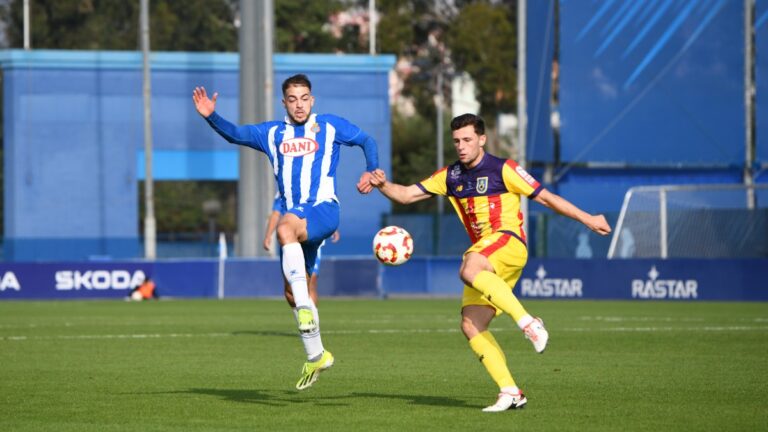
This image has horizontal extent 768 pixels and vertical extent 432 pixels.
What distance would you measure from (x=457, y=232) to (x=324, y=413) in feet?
102

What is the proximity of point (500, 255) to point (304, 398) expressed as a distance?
6.94 feet

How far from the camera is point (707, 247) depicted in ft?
110

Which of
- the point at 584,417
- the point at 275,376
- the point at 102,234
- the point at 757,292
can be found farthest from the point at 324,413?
the point at 102,234

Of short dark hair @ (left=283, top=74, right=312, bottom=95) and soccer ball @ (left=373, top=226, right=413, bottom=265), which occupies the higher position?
short dark hair @ (left=283, top=74, right=312, bottom=95)

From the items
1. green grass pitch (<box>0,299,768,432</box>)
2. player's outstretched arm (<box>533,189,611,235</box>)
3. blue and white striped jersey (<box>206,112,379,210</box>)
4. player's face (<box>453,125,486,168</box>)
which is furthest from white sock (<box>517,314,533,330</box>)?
blue and white striped jersey (<box>206,112,379,210</box>)

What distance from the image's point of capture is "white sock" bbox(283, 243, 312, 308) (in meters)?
10.9

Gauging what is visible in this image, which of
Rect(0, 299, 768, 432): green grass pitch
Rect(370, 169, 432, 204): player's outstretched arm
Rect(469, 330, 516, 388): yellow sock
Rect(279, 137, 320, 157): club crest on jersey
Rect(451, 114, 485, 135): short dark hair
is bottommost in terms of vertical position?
Rect(0, 299, 768, 432): green grass pitch

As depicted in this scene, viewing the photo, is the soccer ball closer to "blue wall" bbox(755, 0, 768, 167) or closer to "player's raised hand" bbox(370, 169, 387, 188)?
"player's raised hand" bbox(370, 169, 387, 188)

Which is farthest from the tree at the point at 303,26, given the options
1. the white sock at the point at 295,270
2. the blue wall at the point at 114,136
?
the white sock at the point at 295,270

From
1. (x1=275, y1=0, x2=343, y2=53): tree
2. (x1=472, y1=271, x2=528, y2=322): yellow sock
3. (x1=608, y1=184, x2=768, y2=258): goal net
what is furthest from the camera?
(x1=275, y1=0, x2=343, y2=53): tree

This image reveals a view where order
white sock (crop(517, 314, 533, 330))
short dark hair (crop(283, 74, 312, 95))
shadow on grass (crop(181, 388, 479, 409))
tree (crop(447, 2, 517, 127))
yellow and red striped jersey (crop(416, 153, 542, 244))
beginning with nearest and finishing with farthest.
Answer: white sock (crop(517, 314, 533, 330)) → yellow and red striped jersey (crop(416, 153, 542, 244)) → shadow on grass (crop(181, 388, 479, 409)) → short dark hair (crop(283, 74, 312, 95)) → tree (crop(447, 2, 517, 127))

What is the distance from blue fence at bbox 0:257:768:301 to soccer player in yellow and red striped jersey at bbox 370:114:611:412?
21.2 metres

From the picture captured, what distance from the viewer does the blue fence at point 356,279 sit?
31.1 m

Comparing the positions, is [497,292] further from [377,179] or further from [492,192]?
[377,179]
